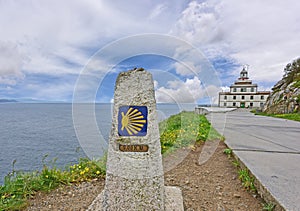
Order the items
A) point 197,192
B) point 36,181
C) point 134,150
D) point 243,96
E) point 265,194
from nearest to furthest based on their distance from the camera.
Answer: point 134,150
point 265,194
point 197,192
point 36,181
point 243,96

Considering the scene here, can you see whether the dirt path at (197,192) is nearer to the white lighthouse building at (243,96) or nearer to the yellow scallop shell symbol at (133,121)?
the yellow scallop shell symbol at (133,121)

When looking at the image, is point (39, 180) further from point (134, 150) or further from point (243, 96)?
point (243, 96)

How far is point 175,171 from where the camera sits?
399 cm

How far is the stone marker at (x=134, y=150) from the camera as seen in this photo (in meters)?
→ 2.30

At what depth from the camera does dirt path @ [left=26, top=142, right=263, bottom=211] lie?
8.89 feet

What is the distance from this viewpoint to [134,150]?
2.32 m

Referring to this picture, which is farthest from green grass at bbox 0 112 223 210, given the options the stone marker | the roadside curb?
the roadside curb

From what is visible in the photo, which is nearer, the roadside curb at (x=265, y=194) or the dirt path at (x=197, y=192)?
the roadside curb at (x=265, y=194)

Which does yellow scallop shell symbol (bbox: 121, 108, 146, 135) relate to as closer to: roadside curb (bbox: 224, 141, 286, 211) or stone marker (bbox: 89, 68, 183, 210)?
stone marker (bbox: 89, 68, 183, 210)

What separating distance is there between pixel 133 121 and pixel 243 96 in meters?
50.2

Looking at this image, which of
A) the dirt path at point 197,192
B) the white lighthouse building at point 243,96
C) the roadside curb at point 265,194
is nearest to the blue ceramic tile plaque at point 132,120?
the dirt path at point 197,192

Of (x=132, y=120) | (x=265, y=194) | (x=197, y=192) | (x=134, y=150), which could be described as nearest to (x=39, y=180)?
(x=134, y=150)

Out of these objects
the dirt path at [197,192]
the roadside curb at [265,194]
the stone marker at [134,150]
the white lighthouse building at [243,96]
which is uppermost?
the white lighthouse building at [243,96]

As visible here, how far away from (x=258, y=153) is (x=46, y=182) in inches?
174
